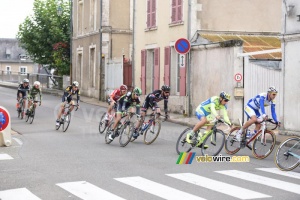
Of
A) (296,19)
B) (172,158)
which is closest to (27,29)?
(296,19)

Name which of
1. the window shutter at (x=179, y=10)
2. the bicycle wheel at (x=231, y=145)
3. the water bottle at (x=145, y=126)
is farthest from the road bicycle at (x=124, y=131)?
the window shutter at (x=179, y=10)

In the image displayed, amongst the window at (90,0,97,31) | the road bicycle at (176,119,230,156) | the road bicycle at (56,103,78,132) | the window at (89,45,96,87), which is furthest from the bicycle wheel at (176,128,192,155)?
the window at (90,0,97,31)

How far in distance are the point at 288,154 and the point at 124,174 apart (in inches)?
124

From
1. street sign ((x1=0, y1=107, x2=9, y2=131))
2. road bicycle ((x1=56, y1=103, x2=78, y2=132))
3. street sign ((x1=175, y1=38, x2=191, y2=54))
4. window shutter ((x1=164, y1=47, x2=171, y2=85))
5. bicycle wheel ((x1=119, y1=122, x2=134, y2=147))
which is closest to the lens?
street sign ((x1=0, y1=107, x2=9, y2=131))

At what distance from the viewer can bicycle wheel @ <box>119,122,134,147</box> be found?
16500mm

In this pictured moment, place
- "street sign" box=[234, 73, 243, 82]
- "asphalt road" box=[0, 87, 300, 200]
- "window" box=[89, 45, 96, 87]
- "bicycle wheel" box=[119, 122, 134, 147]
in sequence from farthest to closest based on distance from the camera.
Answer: "window" box=[89, 45, 96, 87]
"street sign" box=[234, 73, 243, 82]
"bicycle wheel" box=[119, 122, 134, 147]
"asphalt road" box=[0, 87, 300, 200]

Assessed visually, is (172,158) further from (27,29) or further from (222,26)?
(27,29)

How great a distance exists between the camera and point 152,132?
17.1m

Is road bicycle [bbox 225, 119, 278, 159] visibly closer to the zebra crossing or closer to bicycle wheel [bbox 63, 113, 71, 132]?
the zebra crossing

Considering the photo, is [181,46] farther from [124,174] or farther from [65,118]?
[124,174]

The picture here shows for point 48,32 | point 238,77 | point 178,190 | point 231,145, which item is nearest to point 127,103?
point 231,145

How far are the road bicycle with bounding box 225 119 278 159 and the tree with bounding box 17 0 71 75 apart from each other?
33.0 meters

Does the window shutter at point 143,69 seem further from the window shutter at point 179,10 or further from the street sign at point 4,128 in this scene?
the street sign at point 4,128

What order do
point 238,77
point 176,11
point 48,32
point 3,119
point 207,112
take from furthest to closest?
point 48,32
point 176,11
point 238,77
point 3,119
point 207,112
